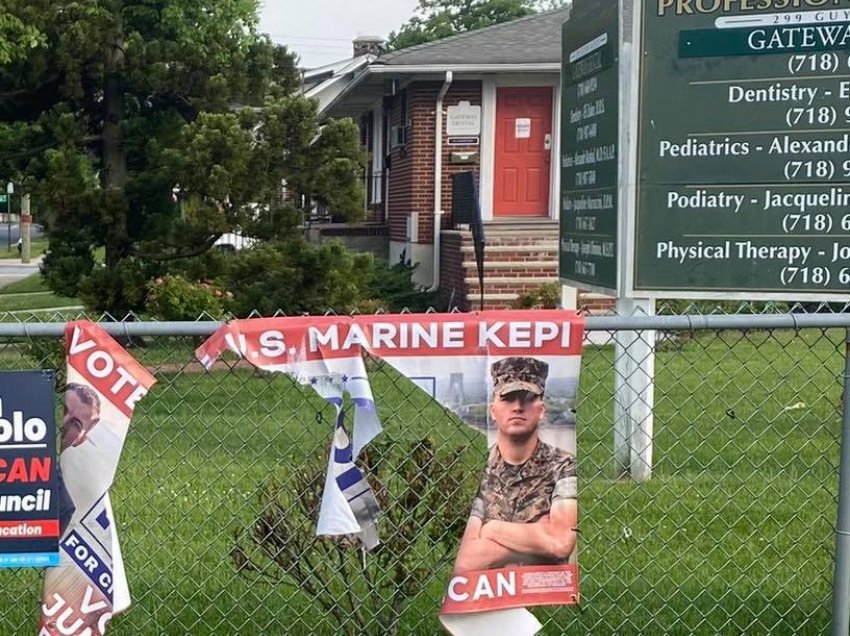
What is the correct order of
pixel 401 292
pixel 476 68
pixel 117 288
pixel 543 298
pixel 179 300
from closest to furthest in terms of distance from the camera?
1. pixel 179 300
2. pixel 117 288
3. pixel 543 298
4. pixel 476 68
5. pixel 401 292

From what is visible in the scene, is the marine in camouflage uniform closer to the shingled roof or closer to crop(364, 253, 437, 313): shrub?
crop(364, 253, 437, 313): shrub

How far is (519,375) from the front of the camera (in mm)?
3293

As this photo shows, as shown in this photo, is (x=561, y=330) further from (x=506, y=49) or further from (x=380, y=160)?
(x=380, y=160)

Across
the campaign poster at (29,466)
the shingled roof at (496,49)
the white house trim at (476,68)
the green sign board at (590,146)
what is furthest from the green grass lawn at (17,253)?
the campaign poster at (29,466)

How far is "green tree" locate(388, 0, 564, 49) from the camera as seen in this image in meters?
61.1

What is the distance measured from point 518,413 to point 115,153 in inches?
440

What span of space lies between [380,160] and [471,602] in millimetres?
20129

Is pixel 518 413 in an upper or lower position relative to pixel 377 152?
lower

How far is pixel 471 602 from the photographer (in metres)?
3.36

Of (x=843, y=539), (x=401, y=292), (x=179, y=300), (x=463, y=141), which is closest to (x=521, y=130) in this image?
(x=463, y=141)

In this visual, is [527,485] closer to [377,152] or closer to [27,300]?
[377,152]

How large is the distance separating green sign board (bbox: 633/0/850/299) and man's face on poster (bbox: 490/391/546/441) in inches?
76.7

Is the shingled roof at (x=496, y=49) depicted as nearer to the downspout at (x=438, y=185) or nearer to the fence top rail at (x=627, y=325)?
the downspout at (x=438, y=185)

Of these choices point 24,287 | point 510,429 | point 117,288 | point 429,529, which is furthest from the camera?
point 24,287
